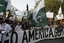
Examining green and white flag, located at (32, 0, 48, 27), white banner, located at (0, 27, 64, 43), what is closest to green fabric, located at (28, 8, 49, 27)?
green and white flag, located at (32, 0, 48, 27)

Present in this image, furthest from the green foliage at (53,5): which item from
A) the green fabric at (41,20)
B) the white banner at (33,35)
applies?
the green fabric at (41,20)

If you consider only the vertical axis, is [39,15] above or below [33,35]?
above

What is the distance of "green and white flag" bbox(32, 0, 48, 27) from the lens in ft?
61.1

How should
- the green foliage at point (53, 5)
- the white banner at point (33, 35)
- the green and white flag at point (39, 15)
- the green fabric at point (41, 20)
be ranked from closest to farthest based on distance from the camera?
the white banner at point (33, 35), the green and white flag at point (39, 15), the green fabric at point (41, 20), the green foliage at point (53, 5)

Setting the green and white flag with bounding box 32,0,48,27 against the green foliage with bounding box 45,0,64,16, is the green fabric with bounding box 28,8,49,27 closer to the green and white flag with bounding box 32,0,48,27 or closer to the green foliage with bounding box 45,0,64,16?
the green and white flag with bounding box 32,0,48,27

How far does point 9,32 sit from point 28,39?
390cm

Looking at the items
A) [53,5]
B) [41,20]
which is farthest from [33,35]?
[53,5]

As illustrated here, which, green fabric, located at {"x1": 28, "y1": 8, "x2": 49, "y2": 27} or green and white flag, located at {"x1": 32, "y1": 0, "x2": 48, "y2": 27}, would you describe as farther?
green fabric, located at {"x1": 28, "y1": 8, "x2": 49, "y2": 27}

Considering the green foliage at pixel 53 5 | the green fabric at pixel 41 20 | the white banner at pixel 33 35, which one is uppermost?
the green foliage at pixel 53 5

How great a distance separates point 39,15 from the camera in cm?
→ 1898

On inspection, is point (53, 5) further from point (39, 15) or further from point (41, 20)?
point (39, 15)

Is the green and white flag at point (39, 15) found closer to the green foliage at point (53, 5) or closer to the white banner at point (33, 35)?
the white banner at point (33, 35)

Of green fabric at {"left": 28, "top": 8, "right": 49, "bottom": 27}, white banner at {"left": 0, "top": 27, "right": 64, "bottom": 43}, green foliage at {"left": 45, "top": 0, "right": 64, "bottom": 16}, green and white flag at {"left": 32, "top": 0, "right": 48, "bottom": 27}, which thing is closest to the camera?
white banner at {"left": 0, "top": 27, "right": 64, "bottom": 43}

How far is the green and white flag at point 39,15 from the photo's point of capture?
1862cm
